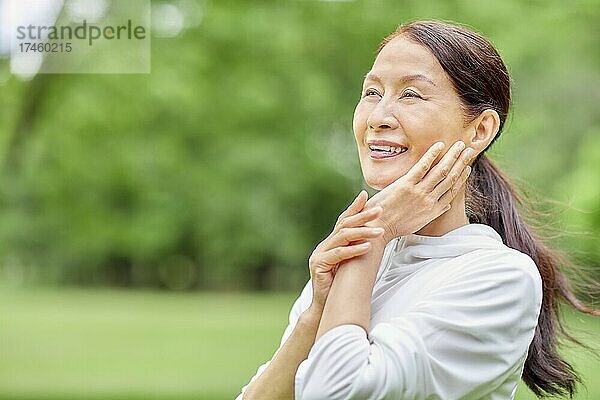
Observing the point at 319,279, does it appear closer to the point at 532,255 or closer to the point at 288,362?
the point at 288,362

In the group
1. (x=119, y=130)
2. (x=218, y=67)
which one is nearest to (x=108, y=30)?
(x=218, y=67)

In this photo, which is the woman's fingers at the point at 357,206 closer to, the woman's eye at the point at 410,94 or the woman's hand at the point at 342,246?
the woman's hand at the point at 342,246

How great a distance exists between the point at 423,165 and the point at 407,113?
0.12 meters

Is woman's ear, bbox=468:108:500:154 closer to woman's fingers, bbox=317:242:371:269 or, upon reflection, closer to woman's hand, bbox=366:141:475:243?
woman's hand, bbox=366:141:475:243

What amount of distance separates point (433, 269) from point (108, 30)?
6.47 metres

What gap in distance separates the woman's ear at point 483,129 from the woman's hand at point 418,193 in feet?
0.38

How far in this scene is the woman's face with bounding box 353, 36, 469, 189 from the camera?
1.80 meters

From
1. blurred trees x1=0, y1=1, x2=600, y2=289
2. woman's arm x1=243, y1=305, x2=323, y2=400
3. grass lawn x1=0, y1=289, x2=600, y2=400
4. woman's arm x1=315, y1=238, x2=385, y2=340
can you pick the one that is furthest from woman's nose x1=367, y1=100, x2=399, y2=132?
grass lawn x1=0, y1=289, x2=600, y2=400

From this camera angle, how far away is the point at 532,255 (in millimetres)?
2086

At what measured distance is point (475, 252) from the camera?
176 centimetres

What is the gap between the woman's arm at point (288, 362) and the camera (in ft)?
5.65

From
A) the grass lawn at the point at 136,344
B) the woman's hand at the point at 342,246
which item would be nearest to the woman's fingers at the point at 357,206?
the woman's hand at the point at 342,246

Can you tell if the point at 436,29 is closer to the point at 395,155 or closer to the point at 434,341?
the point at 395,155

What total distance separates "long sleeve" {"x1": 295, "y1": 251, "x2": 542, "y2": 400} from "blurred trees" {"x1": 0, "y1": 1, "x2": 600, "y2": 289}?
2.98ft
